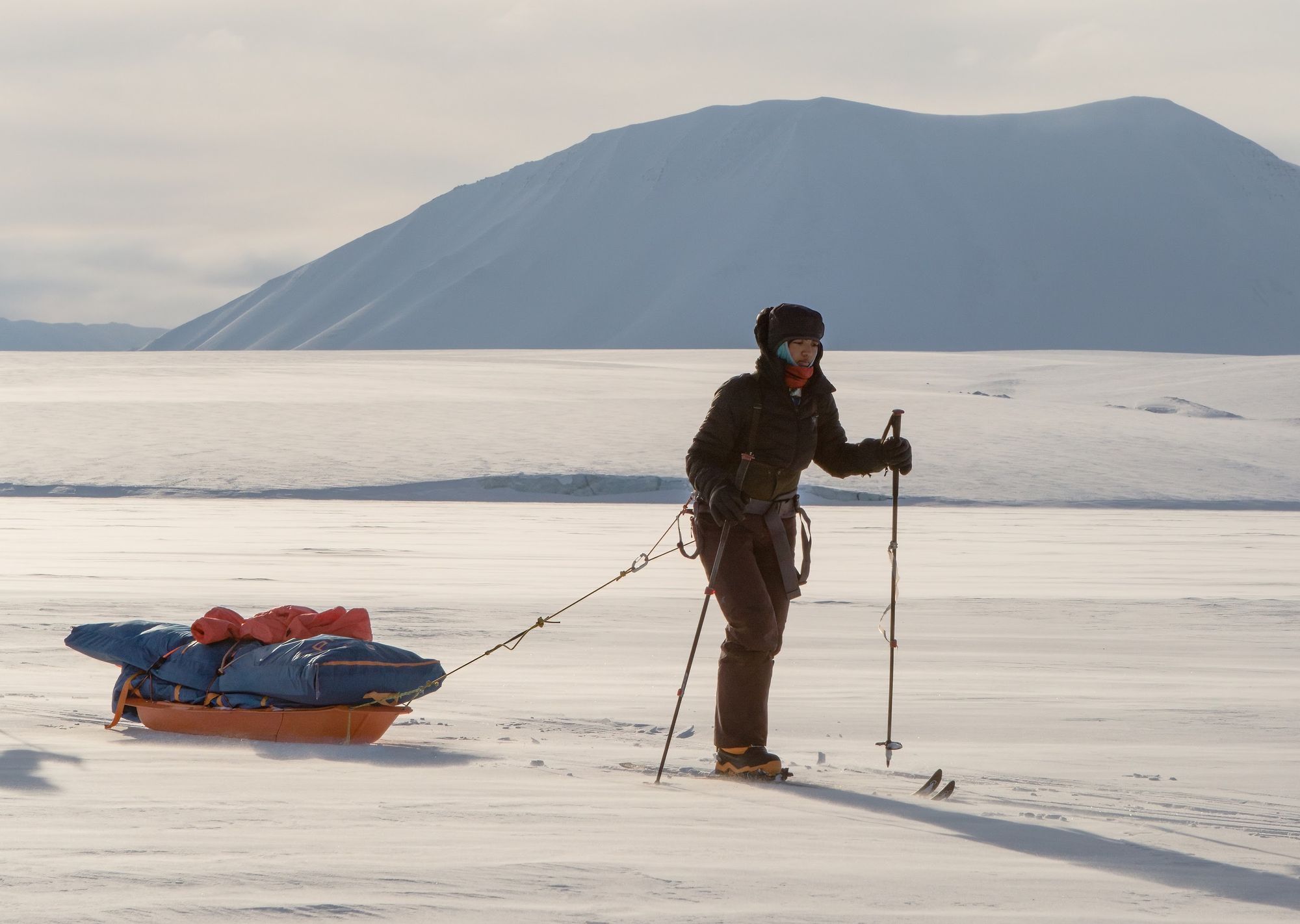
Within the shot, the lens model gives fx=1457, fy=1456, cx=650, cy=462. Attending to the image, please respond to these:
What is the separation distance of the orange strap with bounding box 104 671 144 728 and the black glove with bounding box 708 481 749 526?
223 centimetres

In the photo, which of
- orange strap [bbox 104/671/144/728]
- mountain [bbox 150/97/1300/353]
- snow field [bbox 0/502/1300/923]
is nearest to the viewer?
snow field [bbox 0/502/1300/923]

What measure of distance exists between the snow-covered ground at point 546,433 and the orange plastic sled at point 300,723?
1462 centimetres

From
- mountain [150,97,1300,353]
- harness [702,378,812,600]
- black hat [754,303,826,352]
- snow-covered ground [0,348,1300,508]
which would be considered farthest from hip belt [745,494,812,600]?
mountain [150,97,1300,353]

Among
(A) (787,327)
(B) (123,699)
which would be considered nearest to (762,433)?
(A) (787,327)

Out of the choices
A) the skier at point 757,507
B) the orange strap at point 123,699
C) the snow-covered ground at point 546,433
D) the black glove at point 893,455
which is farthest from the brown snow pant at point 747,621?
the snow-covered ground at point 546,433

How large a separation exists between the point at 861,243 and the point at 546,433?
5494 inches

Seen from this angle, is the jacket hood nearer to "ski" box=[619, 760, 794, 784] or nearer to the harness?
the harness

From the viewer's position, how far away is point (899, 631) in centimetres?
797

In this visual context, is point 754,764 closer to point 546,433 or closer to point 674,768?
point 674,768

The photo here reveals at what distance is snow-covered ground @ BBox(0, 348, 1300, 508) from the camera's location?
66.9 ft

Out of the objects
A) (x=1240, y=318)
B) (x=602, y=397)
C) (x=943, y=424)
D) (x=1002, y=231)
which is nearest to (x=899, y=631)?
(x=943, y=424)

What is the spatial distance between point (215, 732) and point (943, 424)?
22104mm

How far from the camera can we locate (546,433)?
78.5 feet

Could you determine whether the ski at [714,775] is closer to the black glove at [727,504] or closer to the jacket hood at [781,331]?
the black glove at [727,504]
